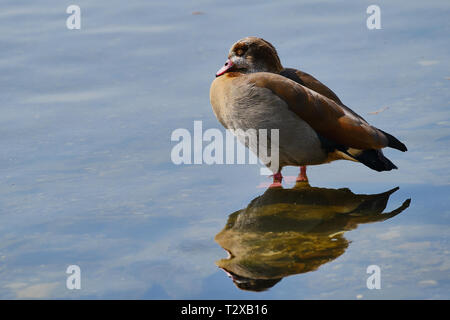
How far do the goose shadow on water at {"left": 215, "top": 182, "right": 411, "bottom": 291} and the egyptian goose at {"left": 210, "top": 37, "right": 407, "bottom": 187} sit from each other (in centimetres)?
28

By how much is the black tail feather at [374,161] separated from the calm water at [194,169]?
0.51 feet

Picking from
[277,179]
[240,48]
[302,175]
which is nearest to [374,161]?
[302,175]

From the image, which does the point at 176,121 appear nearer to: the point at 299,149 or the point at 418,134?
the point at 299,149

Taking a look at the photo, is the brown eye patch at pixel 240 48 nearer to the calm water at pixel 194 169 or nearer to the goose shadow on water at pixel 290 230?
the calm water at pixel 194 169

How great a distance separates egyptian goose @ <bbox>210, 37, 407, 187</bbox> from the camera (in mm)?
5867

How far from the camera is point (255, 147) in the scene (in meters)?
5.98

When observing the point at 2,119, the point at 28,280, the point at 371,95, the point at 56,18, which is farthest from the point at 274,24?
the point at 28,280

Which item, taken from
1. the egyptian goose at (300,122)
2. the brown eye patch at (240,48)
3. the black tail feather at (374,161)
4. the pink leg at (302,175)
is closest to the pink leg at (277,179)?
the egyptian goose at (300,122)

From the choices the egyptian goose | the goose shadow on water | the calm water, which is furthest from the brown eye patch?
the goose shadow on water

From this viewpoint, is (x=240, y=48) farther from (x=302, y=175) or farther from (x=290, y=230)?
(x=290, y=230)

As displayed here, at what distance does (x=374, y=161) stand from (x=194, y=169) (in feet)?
4.73

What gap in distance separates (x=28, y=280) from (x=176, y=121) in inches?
108

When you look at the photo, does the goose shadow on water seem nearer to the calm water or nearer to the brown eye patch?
the calm water

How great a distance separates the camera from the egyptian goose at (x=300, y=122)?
587cm
